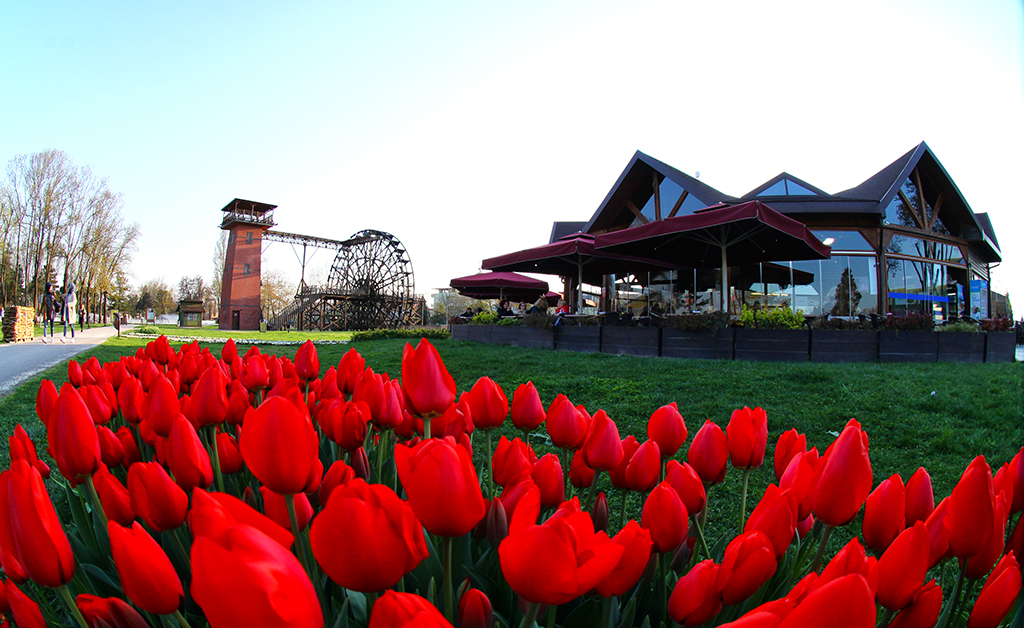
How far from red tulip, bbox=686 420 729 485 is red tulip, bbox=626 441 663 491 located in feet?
0.20

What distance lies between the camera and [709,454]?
2.92 feet

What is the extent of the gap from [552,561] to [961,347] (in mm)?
9542

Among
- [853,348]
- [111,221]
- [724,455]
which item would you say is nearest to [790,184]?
[853,348]

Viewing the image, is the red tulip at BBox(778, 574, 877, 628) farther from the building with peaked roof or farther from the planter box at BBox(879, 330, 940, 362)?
the building with peaked roof

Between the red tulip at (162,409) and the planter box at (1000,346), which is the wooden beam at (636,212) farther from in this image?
the red tulip at (162,409)

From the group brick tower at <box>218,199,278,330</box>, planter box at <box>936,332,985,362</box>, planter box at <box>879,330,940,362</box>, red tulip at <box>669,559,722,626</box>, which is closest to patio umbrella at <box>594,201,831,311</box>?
planter box at <box>879,330,940,362</box>

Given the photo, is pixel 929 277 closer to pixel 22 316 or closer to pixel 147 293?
pixel 22 316

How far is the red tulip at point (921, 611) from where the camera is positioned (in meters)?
0.54

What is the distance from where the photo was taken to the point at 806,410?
12.9 ft

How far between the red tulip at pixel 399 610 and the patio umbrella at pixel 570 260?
939 cm

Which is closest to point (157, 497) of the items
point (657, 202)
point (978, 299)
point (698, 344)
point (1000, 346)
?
point (698, 344)

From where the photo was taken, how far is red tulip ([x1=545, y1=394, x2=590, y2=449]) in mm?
981

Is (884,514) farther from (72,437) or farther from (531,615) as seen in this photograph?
(72,437)

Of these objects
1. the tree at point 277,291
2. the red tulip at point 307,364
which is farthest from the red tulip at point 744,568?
the tree at point 277,291
